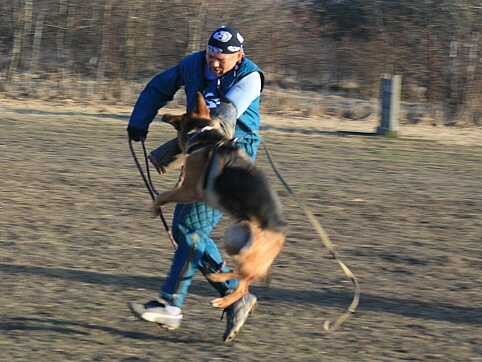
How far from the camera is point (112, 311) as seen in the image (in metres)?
4.97

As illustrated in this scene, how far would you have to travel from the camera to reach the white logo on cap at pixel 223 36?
174 inches

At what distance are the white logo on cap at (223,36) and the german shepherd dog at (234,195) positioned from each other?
1.18ft

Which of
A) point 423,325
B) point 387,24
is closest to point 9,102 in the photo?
point 387,24

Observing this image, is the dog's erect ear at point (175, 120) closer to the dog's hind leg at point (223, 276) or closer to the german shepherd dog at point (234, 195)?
the german shepherd dog at point (234, 195)

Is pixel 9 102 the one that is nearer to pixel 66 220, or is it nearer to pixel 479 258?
pixel 66 220

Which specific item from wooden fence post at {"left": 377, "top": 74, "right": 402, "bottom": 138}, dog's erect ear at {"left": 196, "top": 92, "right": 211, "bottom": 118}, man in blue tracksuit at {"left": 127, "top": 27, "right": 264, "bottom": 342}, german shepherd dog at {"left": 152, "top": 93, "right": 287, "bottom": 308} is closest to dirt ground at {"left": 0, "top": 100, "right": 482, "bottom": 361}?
man in blue tracksuit at {"left": 127, "top": 27, "right": 264, "bottom": 342}

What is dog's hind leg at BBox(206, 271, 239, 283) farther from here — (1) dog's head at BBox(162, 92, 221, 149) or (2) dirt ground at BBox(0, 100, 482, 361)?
(1) dog's head at BBox(162, 92, 221, 149)

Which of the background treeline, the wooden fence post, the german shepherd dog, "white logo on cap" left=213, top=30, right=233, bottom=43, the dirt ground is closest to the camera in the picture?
the german shepherd dog

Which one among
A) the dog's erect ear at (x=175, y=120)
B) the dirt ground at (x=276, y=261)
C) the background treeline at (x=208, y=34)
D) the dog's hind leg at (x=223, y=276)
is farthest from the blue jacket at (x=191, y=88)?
the background treeline at (x=208, y=34)

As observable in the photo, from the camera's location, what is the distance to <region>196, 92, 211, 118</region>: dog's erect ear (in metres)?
4.32

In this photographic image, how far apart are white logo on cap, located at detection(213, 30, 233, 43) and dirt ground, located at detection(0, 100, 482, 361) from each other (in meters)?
1.71

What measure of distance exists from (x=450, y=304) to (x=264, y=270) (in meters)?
1.71

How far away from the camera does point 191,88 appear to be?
15.4 feet

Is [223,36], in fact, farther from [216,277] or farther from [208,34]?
[208,34]
